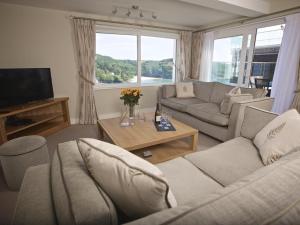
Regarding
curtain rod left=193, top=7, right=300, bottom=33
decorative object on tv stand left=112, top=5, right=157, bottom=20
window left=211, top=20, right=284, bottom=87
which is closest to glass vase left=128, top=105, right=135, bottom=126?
decorative object on tv stand left=112, top=5, right=157, bottom=20

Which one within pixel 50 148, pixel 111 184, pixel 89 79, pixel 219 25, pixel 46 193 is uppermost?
pixel 219 25

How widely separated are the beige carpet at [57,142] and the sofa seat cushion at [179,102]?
2.16ft

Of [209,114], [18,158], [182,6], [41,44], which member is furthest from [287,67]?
[41,44]

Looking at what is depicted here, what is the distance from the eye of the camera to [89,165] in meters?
0.85

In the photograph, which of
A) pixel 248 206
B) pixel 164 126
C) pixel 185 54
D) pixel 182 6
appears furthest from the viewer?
pixel 185 54

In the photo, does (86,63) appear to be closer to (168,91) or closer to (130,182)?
(168,91)

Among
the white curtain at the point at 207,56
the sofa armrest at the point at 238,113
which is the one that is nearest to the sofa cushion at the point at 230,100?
the sofa armrest at the point at 238,113

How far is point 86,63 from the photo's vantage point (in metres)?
3.58

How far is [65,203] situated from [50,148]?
7.23ft

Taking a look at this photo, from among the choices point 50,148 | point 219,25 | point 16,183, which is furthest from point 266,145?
point 219,25

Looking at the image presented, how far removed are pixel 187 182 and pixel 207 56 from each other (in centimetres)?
402

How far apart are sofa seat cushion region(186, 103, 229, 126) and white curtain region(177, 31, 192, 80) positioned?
6.09 ft

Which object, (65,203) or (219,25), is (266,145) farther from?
(219,25)

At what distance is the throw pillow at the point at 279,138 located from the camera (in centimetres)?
129
